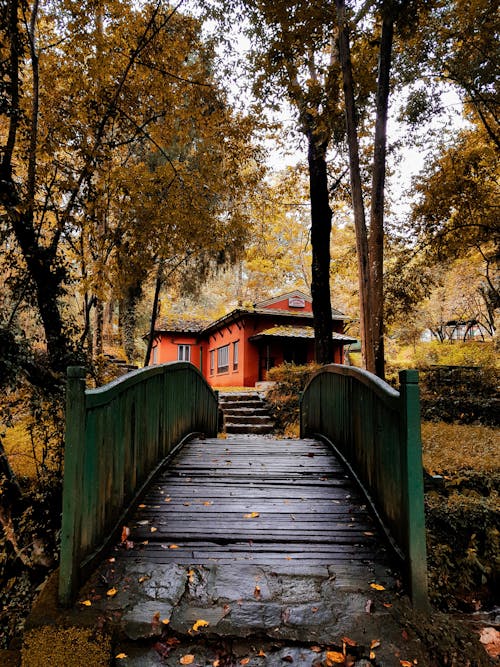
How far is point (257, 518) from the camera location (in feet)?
11.1

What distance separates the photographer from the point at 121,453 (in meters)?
3.20

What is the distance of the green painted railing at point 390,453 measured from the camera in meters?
2.49

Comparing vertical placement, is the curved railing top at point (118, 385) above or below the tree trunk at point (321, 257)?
below

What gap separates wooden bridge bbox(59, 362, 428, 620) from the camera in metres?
2.48

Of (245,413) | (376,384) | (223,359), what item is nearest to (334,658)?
(376,384)

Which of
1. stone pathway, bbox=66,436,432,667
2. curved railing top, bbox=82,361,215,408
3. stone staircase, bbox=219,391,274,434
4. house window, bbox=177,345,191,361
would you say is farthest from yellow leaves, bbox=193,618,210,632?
house window, bbox=177,345,191,361

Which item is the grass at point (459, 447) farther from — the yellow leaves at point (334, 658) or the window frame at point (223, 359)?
the window frame at point (223, 359)

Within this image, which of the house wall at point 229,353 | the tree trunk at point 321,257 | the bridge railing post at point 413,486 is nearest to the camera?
the bridge railing post at point 413,486

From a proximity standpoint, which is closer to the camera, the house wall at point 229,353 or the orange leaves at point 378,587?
the orange leaves at point 378,587

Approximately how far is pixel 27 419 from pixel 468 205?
36.8ft

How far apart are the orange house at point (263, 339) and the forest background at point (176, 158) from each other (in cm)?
523

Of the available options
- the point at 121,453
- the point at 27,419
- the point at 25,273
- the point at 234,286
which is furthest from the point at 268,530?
the point at 234,286

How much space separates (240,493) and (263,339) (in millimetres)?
15302

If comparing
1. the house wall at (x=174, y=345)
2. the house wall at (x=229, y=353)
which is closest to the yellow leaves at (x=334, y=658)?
the house wall at (x=229, y=353)
